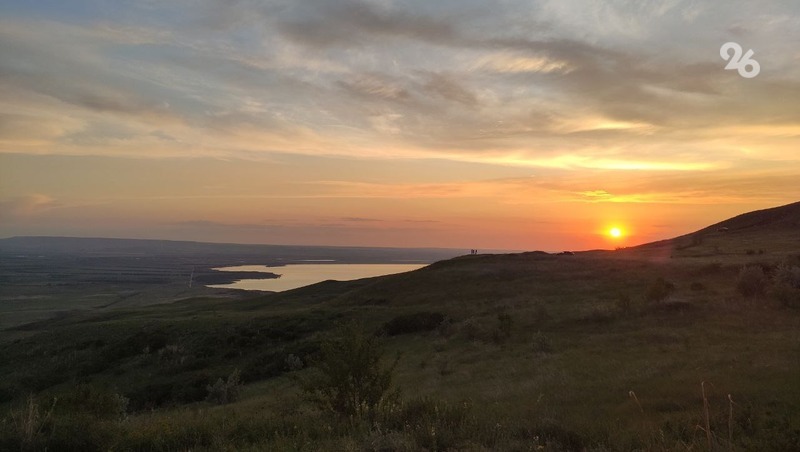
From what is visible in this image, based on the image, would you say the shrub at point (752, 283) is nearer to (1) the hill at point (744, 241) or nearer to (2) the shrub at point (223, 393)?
(1) the hill at point (744, 241)

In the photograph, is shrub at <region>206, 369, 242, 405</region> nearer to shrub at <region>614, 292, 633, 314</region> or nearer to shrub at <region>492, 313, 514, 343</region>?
shrub at <region>492, 313, 514, 343</region>

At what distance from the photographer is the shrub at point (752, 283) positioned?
85.0 ft

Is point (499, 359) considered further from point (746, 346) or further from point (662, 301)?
point (662, 301)

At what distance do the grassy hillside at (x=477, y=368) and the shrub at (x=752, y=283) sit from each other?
0.36 feet

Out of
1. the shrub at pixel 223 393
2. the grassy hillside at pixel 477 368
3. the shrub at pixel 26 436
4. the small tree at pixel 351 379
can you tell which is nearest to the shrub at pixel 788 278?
the grassy hillside at pixel 477 368

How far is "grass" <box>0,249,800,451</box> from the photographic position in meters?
8.16

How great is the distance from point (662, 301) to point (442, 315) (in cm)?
1378

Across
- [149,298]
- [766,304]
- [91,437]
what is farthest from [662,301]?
[149,298]

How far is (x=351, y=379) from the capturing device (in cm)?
1109

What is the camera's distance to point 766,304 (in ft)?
76.9

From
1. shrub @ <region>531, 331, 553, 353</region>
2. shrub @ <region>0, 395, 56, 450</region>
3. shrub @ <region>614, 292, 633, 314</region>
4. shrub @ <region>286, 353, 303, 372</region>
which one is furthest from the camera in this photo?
shrub @ <region>286, 353, 303, 372</region>

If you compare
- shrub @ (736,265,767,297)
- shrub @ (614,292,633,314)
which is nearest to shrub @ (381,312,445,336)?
shrub @ (614,292,633,314)

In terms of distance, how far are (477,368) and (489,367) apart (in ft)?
1.58

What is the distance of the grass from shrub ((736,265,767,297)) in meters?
1.19
